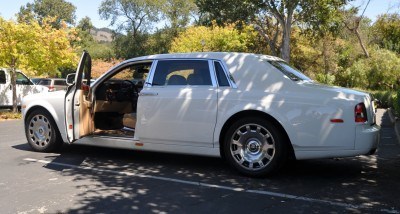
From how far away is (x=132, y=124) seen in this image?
7188 millimetres

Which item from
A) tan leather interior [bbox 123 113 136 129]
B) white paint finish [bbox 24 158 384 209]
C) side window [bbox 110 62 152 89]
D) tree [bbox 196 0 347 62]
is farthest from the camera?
tree [bbox 196 0 347 62]

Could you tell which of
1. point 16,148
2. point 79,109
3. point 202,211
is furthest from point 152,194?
point 16,148

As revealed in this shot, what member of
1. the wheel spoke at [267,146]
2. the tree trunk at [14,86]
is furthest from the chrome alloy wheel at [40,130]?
the tree trunk at [14,86]

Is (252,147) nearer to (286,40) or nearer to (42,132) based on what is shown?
(42,132)

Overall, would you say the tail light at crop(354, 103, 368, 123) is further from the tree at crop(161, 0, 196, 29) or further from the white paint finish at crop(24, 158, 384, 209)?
the tree at crop(161, 0, 196, 29)

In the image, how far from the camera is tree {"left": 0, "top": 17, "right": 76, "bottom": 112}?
15422mm

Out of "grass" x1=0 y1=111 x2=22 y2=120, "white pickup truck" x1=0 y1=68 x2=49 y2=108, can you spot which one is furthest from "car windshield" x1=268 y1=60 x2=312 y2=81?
"white pickup truck" x1=0 y1=68 x2=49 y2=108

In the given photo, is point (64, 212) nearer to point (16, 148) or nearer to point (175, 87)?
point (175, 87)

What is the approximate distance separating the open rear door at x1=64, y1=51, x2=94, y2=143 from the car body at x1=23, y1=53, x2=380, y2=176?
0.01m

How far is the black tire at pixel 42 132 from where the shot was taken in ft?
24.4

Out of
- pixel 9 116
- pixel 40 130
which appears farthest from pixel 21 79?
pixel 40 130

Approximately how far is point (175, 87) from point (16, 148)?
3616 millimetres

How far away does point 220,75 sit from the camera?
6.24 meters

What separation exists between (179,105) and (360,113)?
236 centimetres
